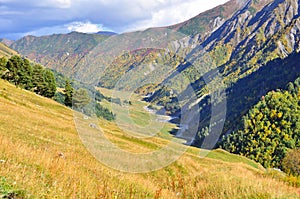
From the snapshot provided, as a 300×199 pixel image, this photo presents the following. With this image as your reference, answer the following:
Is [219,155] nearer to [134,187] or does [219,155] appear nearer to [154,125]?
[154,125]

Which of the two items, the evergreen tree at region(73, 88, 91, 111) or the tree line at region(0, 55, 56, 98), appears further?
the tree line at region(0, 55, 56, 98)

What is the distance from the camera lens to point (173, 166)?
31938 mm

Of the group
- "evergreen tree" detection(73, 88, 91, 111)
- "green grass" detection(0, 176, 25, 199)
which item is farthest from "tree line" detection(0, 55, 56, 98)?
"green grass" detection(0, 176, 25, 199)

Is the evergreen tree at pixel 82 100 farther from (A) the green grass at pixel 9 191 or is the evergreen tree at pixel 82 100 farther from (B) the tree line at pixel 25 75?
(B) the tree line at pixel 25 75

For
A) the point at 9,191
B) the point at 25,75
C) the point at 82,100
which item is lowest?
the point at 9,191

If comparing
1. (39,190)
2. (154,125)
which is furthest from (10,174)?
(154,125)

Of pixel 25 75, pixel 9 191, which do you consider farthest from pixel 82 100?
pixel 25 75

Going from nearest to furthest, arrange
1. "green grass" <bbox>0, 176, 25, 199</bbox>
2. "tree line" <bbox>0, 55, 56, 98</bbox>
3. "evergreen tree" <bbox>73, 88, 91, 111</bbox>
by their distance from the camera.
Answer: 1. "green grass" <bbox>0, 176, 25, 199</bbox>
2. "evergreen tree" <bbox>73, 88, 91, 111</bbox>
3. "tree line" <bbox>0, 55, 56, 98</bbox>

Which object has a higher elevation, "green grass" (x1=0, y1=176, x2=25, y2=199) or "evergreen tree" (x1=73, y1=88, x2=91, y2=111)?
"evergreen tree" (x1=73, y1=88, x2=91, y2=111)

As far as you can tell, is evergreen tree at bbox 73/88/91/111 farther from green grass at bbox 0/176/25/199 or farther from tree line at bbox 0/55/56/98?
tree line at bbox 0/55/56/98

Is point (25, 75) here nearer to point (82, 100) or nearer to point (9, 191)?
point (82, 100)

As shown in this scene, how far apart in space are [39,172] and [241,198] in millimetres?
6795

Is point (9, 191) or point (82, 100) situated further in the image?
point (82, 100)

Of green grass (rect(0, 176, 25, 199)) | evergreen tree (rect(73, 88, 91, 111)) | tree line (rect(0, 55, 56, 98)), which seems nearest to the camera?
green grass (rect(0, 176, 25, 199))
